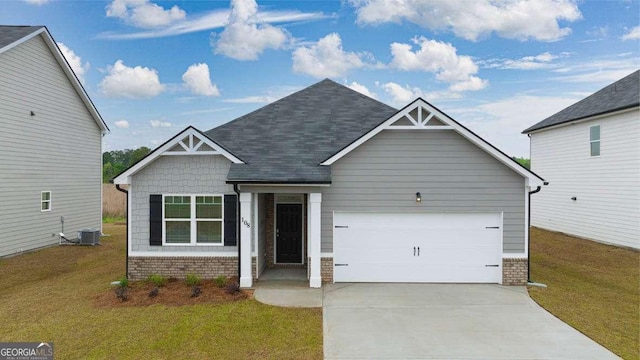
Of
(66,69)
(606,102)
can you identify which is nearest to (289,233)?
(66,69)

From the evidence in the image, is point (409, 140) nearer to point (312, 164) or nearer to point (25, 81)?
point (312, 164)

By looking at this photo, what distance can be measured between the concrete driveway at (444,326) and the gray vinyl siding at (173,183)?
4.14 meters

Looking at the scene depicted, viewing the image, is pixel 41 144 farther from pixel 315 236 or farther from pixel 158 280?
pixel 315 236

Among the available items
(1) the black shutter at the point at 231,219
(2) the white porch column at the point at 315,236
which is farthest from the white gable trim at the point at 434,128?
(1) the black shutter at the point at 231,219

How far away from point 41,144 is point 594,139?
24.4 meters

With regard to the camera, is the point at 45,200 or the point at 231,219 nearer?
the point at 231,219

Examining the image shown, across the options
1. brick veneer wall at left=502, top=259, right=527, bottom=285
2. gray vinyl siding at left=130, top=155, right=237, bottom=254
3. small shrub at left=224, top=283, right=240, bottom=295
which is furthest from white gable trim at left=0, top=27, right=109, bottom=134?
brick veneer wall at left=502, top=259, right=527, bottom=285

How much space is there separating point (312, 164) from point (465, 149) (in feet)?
14.4

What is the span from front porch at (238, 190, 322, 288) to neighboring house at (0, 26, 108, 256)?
10097 millimetres

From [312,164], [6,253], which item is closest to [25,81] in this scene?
[6,253]

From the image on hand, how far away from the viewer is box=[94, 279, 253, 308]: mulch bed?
8289mm

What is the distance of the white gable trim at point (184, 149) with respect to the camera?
9695mm

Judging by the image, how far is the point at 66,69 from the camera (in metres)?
16.1

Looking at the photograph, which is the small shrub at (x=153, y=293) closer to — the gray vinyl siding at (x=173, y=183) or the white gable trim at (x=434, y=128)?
the gray vinyl siding at (x=173, y=183)
